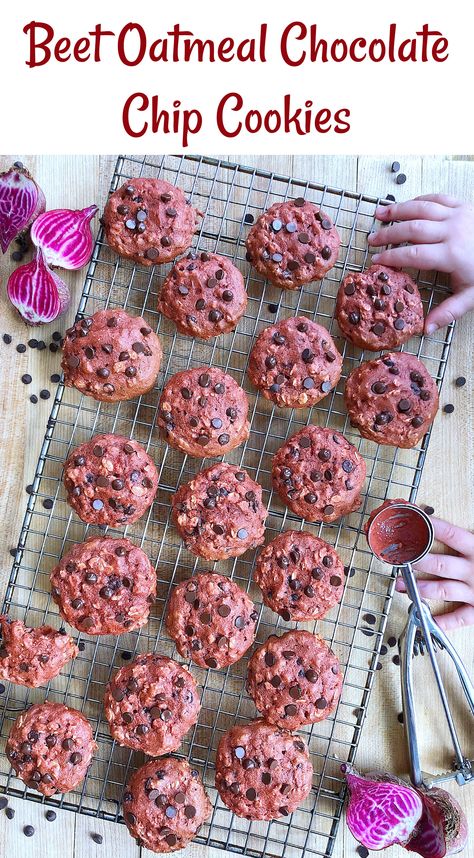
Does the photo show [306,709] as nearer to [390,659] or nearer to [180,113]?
[390,659]

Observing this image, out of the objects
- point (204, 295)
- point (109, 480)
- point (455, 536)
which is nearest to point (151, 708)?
point (109, 480)

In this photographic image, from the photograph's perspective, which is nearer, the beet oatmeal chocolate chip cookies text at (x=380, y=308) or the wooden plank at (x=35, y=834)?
the beet oatmeal chocolate chip cookies text at (x=380, y=308)

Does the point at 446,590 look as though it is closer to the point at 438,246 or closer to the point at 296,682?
→ the point at 296,682

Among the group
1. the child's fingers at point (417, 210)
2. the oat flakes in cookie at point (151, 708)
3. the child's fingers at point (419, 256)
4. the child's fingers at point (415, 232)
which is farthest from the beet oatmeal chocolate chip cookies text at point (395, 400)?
the oat flakes in cookie at point (151, 708)

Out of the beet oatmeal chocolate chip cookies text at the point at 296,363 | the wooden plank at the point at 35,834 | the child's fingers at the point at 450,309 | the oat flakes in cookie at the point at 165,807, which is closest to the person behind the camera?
the oat flakes in cookie at the point at 165,807

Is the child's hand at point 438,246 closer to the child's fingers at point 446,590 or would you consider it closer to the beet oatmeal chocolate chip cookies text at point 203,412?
the beet oatmeal chocolate chip cookies text at point 203,412

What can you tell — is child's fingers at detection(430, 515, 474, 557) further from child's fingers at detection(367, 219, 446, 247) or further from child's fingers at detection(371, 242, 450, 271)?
child's fingers at detection(367, 219, 446, 247)

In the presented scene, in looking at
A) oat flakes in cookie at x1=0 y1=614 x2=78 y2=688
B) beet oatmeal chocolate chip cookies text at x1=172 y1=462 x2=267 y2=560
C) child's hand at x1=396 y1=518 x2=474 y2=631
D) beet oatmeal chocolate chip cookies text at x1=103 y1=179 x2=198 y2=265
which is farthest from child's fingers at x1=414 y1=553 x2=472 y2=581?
beet oatmeal chocolate chip cookies text at x1=103 y1=179 x2=198 y2=265
